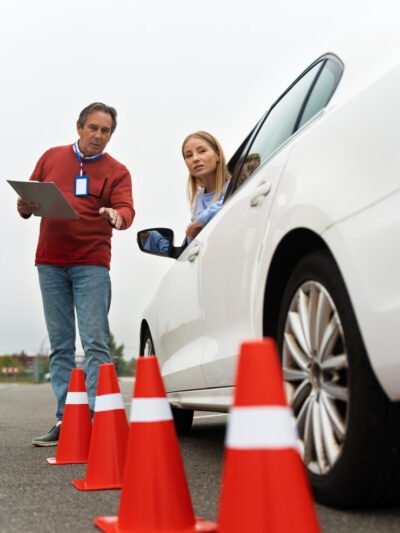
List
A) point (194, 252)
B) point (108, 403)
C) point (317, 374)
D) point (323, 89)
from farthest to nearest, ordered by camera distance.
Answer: point (194, 252)
point (108, 403)
point (323, 89)
point (317, 374)

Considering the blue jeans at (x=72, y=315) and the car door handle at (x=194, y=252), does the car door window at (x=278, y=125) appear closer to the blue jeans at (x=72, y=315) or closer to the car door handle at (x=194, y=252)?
the car door handle at (x=194, y=252)

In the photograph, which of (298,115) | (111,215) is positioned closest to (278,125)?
(298,115)

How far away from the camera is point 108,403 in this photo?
3.33 m

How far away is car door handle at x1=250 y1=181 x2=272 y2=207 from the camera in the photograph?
282cm

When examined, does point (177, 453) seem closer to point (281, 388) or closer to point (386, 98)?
point (281, 388)

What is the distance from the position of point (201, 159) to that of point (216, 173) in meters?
0.14

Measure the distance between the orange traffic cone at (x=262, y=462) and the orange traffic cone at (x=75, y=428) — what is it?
2315 millimetres

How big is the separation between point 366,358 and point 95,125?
10.8ft

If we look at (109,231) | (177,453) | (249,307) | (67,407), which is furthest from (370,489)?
(109,231)

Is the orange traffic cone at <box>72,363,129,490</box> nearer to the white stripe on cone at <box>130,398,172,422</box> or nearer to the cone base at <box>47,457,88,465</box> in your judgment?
the cone base at <box>47,457,88,465</box>

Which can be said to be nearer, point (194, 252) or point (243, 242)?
point (243, 242)

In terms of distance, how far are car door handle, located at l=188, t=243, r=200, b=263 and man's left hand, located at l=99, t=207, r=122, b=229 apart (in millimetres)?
902

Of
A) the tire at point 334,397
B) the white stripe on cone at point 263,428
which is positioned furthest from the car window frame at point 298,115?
the white stripe on cone at point 263,428

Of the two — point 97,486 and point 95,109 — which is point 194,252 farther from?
point 95,109
